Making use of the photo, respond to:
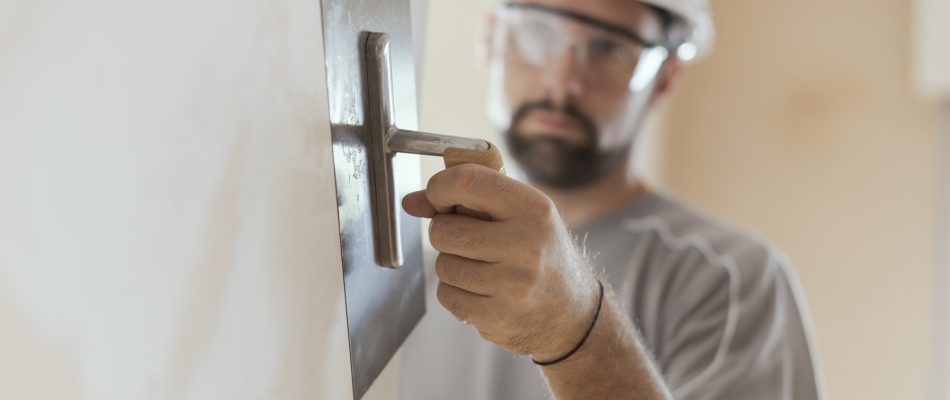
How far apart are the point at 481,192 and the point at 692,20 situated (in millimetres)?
1001

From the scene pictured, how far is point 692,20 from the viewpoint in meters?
1.42

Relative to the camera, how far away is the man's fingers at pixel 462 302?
563 millimetres

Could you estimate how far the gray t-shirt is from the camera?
1.20 metres

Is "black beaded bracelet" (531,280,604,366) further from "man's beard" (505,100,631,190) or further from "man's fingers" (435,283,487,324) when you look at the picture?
"man's beard" (505,100,631,190)

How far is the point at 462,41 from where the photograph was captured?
1553 mm

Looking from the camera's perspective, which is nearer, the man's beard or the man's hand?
the man's hand

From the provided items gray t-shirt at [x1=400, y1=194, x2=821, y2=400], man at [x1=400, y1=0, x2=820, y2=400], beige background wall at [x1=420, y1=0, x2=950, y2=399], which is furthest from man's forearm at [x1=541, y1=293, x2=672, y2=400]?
beige background wall at [x1=420, y1=0, x2=950, y2=399]

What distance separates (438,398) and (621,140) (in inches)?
18.9

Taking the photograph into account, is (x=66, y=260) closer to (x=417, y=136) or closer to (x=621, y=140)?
(x=417, y=136)

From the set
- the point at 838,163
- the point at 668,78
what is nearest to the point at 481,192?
the point at 668,78

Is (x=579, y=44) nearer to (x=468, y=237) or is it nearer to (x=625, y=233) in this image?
(x=625, y=233)

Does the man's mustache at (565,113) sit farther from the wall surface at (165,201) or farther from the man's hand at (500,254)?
the wall surface at (165,201)

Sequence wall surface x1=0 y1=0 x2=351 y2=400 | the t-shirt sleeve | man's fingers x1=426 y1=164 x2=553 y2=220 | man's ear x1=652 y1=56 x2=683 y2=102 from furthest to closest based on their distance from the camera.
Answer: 1. man's ear x1=652 y1=56 x2=683 y2=102
2. the t-shirt sleeve
3. man's fingers x1=426 y1=164 x2=553 y2=220
4. wall surface x1=0 y1=0 x2=351 y2=400

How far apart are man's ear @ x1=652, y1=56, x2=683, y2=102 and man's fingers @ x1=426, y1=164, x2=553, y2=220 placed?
1.01 m
